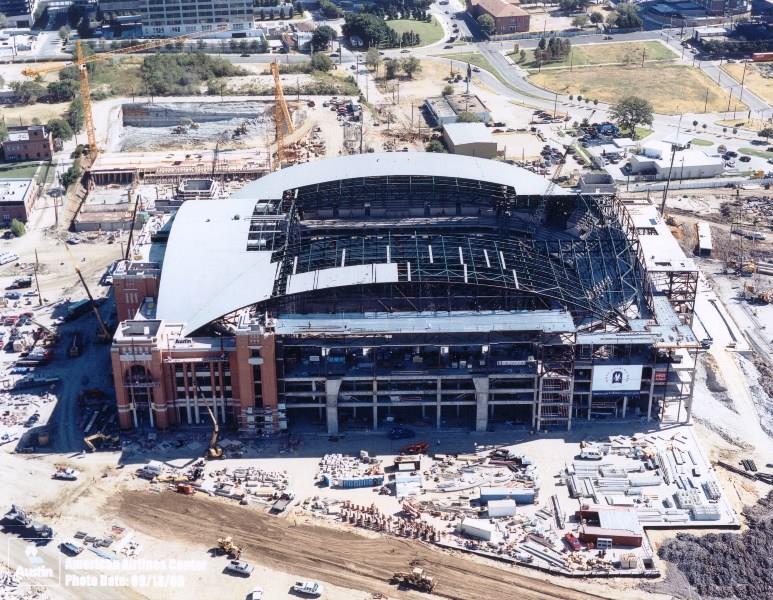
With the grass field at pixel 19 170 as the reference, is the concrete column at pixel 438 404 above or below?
below

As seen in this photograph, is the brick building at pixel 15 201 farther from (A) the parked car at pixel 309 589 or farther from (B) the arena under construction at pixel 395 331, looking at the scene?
(A) the parked car at pixel 309 589

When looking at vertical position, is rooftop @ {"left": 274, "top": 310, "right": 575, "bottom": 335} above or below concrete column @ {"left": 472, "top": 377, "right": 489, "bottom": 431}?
above

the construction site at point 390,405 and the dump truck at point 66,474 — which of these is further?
the dump truck at point 66,474

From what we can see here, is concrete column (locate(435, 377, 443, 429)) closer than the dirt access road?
No

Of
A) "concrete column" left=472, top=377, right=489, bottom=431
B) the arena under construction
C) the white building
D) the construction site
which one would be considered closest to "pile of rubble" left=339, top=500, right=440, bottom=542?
the construction site

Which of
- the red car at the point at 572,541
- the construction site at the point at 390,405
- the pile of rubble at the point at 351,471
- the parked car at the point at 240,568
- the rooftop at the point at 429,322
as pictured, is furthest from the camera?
the rooftop at the point at 429,322

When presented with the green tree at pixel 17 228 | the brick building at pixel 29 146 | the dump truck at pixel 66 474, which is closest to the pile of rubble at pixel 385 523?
the dump truck at pixel 66 474

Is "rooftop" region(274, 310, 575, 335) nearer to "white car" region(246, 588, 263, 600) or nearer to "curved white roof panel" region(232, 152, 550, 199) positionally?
"curved white roof panel" region(232, 152, 550, 199)

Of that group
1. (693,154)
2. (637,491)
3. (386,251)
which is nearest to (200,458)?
(386,251)
